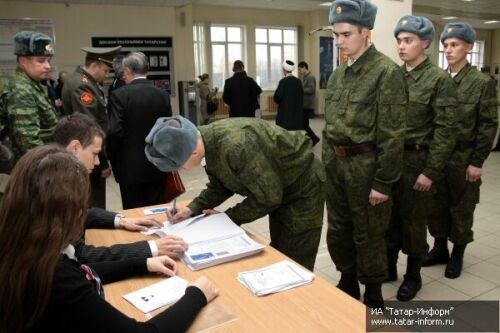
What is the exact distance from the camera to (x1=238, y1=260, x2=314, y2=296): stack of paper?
53.5 inches

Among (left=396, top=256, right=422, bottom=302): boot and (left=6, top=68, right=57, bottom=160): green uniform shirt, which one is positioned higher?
(left=6, top=68, right=57, bottom=160): green uniform shirt

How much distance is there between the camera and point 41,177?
899 millimetres

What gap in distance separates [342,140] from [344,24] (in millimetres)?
575

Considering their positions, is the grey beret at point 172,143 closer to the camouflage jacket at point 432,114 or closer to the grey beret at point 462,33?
the camouflage jacket at point 432,114

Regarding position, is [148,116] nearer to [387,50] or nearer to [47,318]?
[387,50]

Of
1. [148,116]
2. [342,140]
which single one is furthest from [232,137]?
[148,116]

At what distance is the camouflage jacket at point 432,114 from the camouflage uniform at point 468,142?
0.43 m

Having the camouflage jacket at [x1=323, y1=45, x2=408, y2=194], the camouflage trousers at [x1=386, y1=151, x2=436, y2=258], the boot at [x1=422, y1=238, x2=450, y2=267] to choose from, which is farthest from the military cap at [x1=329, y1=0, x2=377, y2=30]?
the boot at [x1=422, y1=238, x2=450, y2=267]

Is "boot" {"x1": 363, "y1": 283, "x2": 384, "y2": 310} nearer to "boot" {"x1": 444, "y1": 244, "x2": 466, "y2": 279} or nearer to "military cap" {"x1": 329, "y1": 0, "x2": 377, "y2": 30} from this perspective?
"boot" {"x1": 444, "y1": 244, "x2": 466, "y2": 279}

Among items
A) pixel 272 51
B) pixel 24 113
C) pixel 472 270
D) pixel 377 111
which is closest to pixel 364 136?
pixel 377 111

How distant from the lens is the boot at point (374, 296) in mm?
2395

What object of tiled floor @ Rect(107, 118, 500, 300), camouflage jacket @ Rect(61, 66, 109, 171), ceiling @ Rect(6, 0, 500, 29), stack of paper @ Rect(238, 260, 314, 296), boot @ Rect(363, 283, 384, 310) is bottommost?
tiled floor @ Rect(107, 118, 500, 300)

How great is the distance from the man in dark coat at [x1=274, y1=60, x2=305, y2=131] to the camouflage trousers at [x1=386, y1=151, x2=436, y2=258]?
404cm

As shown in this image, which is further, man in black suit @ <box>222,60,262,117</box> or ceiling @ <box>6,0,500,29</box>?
ceiling @ <box>6,0,500,29</box>
